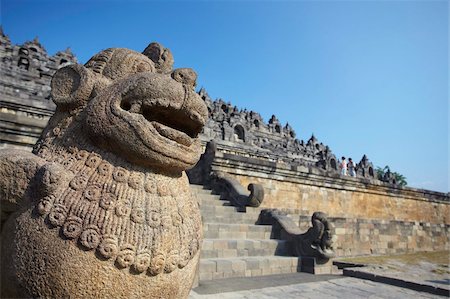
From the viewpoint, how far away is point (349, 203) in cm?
1189

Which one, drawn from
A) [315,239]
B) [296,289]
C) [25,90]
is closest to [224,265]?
[296,289]

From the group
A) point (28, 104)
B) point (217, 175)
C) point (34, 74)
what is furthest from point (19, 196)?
point (34, 74)

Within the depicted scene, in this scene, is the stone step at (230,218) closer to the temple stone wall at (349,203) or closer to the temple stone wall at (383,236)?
the temple stone wall at (349,203)

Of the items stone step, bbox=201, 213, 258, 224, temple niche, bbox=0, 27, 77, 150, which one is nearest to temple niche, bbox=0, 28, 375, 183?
temple niche, bbox=0, 27, 77, 150

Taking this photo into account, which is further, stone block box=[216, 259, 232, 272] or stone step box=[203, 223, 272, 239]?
Answer: stone step box=[203, 223, 272, 239]

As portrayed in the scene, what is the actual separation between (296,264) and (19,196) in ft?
17.6

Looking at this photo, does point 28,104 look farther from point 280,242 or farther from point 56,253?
point 56,253

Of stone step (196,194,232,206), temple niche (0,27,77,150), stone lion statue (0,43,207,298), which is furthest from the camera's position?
stone step (196,194,232,206)

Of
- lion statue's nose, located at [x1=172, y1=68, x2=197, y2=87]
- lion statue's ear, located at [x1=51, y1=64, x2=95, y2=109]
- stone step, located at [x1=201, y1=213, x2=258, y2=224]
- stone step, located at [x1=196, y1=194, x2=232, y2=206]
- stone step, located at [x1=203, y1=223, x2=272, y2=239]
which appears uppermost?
lion statue's nose, located at [x1=172, y1=68, x2=197, y2=87]

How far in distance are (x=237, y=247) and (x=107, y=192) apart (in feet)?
14.5

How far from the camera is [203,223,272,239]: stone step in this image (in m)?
6.32

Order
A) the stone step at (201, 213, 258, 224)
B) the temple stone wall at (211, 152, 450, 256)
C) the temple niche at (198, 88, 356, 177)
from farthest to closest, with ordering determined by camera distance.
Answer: the temple niche at (198, 88, 356, 177), the temple stone wall at (211, 152, 450, 256), the stone step at (201, 213, 258, 224)

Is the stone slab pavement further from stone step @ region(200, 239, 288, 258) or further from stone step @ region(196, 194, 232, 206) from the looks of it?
stone step @ region(196, 194, 232, 206)

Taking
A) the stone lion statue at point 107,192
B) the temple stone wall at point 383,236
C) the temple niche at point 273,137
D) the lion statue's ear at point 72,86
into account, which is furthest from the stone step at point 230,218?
the temple niche at point 273,137
